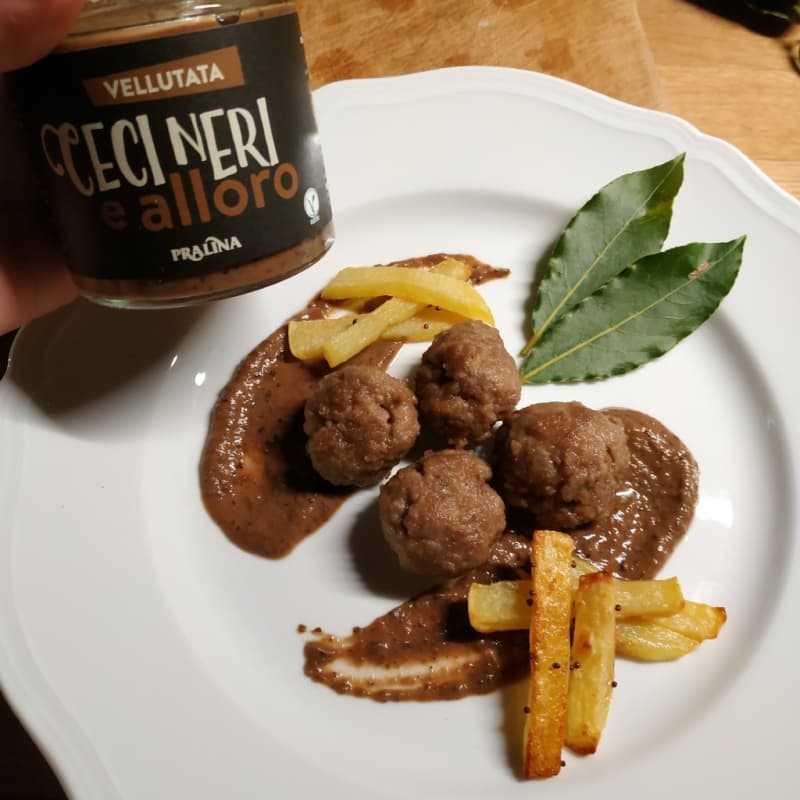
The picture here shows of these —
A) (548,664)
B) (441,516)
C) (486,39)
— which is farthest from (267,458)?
(486,39)

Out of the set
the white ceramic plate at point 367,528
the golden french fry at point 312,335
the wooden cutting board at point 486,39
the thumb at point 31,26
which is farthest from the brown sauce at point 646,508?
the thumb at point 31,26

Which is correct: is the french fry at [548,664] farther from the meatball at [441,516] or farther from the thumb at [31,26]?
the thumb at [31,26]

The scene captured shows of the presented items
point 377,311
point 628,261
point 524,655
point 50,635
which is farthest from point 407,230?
point 50,635

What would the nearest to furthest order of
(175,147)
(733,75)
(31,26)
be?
(31,26) < (175,147) < (733,75)

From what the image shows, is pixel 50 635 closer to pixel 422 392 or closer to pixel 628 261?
pixel 422 392

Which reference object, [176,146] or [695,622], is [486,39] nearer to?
[176,146]

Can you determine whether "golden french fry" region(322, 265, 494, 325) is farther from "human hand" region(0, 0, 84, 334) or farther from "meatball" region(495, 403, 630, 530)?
"human hand" region(0, 0, 84, 334)

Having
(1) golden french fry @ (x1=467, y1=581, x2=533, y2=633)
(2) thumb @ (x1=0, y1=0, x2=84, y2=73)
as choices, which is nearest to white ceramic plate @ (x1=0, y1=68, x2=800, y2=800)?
(1) golden french fry @ (x1=467, y1=581, x2=533, y2=633)
